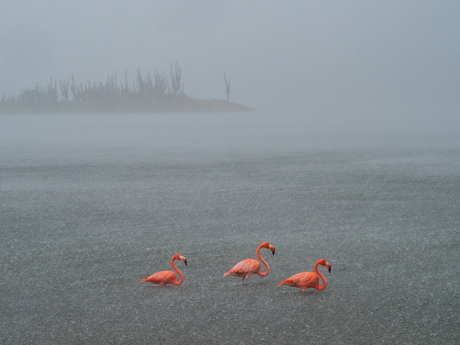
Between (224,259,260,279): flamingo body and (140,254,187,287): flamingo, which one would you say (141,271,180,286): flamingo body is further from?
(224,259,260,279): flamingo body

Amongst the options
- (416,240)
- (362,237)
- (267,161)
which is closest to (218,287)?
(362,237)

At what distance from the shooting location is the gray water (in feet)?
7.06

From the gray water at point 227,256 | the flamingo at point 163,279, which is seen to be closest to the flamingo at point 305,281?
the gray water at point 227,256

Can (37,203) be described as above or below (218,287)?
above

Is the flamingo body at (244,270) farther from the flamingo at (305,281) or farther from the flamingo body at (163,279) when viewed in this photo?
the flamingo body at (163,279)

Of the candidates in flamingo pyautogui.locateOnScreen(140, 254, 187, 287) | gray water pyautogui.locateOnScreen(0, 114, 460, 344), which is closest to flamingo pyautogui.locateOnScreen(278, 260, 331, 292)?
gray water pyautogui.locateOnScreen(0, 114, 460, 344)

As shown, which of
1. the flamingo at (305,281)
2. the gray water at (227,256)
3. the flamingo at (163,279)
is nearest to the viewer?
the gray water at (227,256)

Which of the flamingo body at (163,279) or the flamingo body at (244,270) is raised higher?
the flamingo body at (244,270)

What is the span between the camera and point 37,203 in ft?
15.6

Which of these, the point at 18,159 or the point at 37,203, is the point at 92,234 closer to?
the point at 37,203

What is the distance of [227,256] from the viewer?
311 cm

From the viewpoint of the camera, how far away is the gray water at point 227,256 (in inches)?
84.7

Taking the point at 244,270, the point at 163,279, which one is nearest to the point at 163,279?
the point at 163,279

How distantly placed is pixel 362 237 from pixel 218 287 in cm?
156
